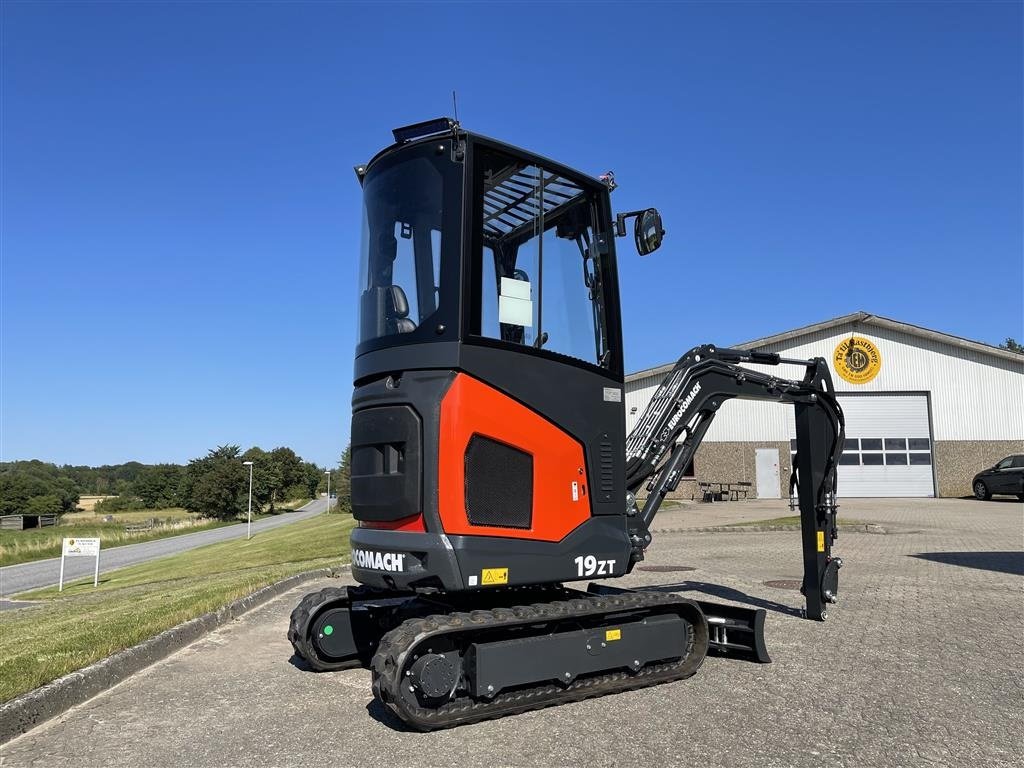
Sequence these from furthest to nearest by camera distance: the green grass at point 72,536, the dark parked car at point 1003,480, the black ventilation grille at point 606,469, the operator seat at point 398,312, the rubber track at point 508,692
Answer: the green grass at point 72,536
the dark parked car at point 1003,480
the black ventilation grille at point 606,469
the operator seat at point 398,312
the rubber track at point 508,692

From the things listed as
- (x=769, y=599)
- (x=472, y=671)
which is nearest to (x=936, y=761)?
(x=472, y=671)

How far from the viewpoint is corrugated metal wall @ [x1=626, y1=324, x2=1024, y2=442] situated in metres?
31.1

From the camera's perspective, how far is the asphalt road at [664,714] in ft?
13.3

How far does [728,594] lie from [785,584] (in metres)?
1.20

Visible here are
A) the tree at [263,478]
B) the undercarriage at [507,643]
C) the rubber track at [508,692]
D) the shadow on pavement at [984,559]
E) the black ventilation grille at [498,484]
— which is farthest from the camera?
the tree at [263,478]

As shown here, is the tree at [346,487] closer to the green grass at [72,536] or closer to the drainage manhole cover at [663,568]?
the drainage manhole cover at [663,568]

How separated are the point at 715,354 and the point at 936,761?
392 cm

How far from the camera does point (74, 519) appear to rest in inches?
3263

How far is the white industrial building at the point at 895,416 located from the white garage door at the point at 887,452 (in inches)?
1.6

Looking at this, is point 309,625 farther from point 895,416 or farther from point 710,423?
point 895,416

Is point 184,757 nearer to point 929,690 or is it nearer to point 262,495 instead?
point 929,690

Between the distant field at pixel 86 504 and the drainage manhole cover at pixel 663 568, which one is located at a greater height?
the drainage manhole cover at pixel 663 568

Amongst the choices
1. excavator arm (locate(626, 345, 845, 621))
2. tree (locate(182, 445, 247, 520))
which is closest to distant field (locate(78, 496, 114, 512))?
tree (locate(182, 445, 247, 520))

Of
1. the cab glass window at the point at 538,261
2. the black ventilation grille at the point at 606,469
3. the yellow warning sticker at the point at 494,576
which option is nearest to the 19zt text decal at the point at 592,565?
the black ventilation grille at the point at 606,469
